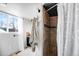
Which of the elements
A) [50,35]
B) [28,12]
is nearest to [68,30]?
[50,35]

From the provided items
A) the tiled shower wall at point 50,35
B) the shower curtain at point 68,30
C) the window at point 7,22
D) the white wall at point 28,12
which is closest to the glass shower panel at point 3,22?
the window at point 7,22

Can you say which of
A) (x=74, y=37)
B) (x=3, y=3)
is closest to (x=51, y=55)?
(x=74, y=37)

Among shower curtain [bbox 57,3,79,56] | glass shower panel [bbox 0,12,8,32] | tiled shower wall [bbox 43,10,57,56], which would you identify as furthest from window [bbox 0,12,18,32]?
shower curtain [bbox 57,3,79,56]

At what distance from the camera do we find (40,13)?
1.32 m

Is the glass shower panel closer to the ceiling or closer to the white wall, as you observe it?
the white wall

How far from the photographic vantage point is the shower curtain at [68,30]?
1267 millimetres

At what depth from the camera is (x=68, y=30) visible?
4.22 feet

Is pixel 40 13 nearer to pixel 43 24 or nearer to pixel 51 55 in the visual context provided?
pixel 43 24

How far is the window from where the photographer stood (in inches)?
50.7

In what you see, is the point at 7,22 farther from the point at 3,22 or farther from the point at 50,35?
the point at 50,35

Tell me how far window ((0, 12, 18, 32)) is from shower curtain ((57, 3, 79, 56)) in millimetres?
528

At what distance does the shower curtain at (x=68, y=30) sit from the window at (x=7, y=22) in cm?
53

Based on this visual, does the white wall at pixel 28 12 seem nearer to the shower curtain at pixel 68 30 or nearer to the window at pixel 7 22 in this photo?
the window at pixel 7 22

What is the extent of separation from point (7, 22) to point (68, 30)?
0.73 m
